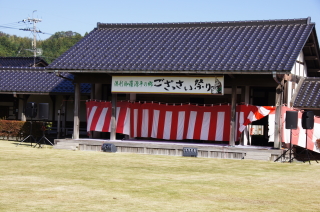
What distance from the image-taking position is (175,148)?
17.8 meters

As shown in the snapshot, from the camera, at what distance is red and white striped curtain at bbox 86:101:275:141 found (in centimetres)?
1822

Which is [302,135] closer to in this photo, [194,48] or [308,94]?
[308,94]

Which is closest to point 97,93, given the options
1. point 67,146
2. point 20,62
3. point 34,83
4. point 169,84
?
point 67,146

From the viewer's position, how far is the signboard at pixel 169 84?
1753 cm

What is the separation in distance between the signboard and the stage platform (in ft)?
6.32

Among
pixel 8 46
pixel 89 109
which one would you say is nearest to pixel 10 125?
pixel 89 109

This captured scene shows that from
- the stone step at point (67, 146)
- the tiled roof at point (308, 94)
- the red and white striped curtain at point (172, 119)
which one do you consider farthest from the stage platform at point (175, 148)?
the tiled roof at point (308, 94)

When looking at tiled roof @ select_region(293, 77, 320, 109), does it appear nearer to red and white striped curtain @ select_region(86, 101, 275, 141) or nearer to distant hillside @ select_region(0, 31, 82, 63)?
red and white striped curtain @ select_region(86, 101, 275, 141)

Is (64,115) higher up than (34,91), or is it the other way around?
(34,91)

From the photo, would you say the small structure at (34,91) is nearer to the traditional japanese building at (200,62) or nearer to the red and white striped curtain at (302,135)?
the traditional japanese building at (200,62)

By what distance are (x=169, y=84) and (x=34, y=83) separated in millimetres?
8798

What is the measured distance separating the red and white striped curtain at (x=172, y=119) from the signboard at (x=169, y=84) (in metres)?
1.06

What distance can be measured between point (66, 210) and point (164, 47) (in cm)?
1301

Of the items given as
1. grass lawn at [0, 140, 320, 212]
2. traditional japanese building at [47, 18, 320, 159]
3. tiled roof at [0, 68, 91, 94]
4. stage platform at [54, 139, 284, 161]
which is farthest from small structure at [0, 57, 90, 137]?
grass lawn at [0, 140, 320, 212]
